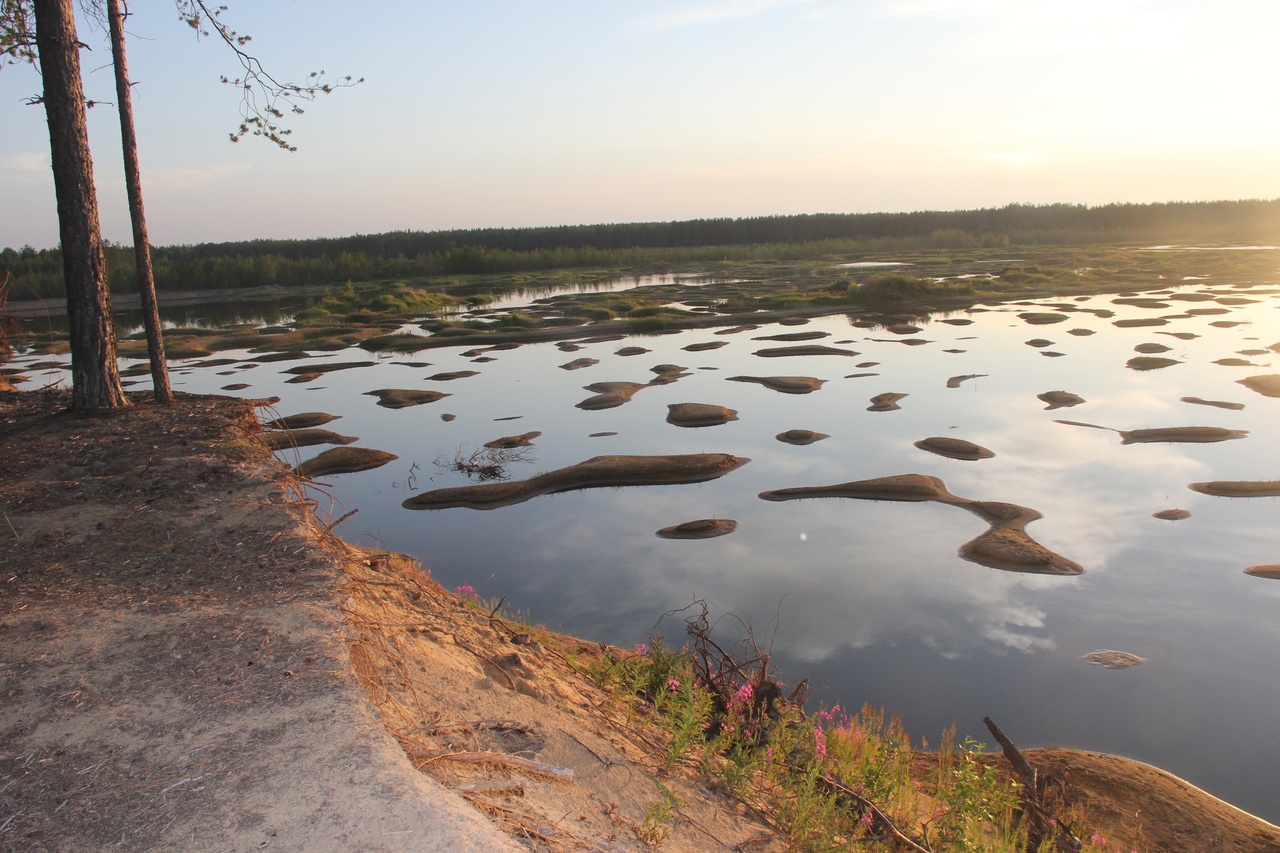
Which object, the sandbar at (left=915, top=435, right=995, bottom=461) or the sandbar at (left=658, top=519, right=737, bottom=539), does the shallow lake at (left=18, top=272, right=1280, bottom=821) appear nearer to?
the sandbar at (left=658, top=519, right=737, bottom=539)

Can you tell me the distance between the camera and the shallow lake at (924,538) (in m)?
6.68

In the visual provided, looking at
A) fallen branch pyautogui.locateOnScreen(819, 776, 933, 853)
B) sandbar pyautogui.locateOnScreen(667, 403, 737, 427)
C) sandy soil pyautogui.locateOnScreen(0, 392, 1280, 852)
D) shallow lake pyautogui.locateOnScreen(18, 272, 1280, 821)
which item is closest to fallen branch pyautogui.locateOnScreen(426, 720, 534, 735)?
sandy soil pyautogui.locateOnScreen(0, 392, 1280, 852)

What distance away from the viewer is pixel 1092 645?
24.0 feet

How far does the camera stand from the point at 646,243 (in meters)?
93.4

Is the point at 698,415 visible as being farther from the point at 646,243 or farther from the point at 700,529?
the point at 646,243

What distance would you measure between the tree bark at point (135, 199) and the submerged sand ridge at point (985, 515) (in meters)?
7.69

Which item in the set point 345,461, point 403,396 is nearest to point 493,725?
point 345,461

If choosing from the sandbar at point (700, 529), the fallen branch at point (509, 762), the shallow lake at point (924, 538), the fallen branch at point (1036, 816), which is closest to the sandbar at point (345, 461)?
the shallow lake at point (924, 538)

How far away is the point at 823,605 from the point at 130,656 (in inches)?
230

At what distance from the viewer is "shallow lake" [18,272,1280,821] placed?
6.68m

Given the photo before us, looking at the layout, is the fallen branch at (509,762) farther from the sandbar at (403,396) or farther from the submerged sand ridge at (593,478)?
the sandbar at (403,396)

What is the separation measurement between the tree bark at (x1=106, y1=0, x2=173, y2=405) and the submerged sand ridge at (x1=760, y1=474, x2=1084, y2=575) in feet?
25.2

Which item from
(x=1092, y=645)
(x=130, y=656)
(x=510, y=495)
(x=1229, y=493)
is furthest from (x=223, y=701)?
(x=1229, y=493)

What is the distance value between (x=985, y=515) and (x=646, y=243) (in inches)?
3380
